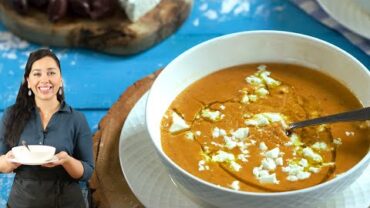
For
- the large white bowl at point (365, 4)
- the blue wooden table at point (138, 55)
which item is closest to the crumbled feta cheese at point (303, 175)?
the blue wooden table at point (138, 55)

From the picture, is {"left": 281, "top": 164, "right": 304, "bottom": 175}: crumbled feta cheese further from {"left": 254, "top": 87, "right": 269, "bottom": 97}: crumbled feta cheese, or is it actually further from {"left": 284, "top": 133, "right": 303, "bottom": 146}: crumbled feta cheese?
{"left": 254, "top": 87, "right": 269, "bottom": 97}: crumbled feta cheese

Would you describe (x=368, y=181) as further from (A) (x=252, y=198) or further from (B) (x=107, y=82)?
(B) (x=107, y=82)

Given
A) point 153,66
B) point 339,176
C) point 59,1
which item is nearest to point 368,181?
point 339,176

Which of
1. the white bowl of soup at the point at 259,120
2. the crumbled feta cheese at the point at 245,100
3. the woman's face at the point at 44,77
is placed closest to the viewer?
the woman's face at the point at 44,77

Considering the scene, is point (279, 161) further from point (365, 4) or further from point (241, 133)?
point (365, 4)

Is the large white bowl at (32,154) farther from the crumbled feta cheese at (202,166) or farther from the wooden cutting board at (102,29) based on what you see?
the wooden cutting board at (102,29)

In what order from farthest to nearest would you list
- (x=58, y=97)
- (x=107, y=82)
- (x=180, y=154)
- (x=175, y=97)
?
(x=107, y=82)
(x=175, y=97)
(x=180, y=154)
(x=58, y=97)
